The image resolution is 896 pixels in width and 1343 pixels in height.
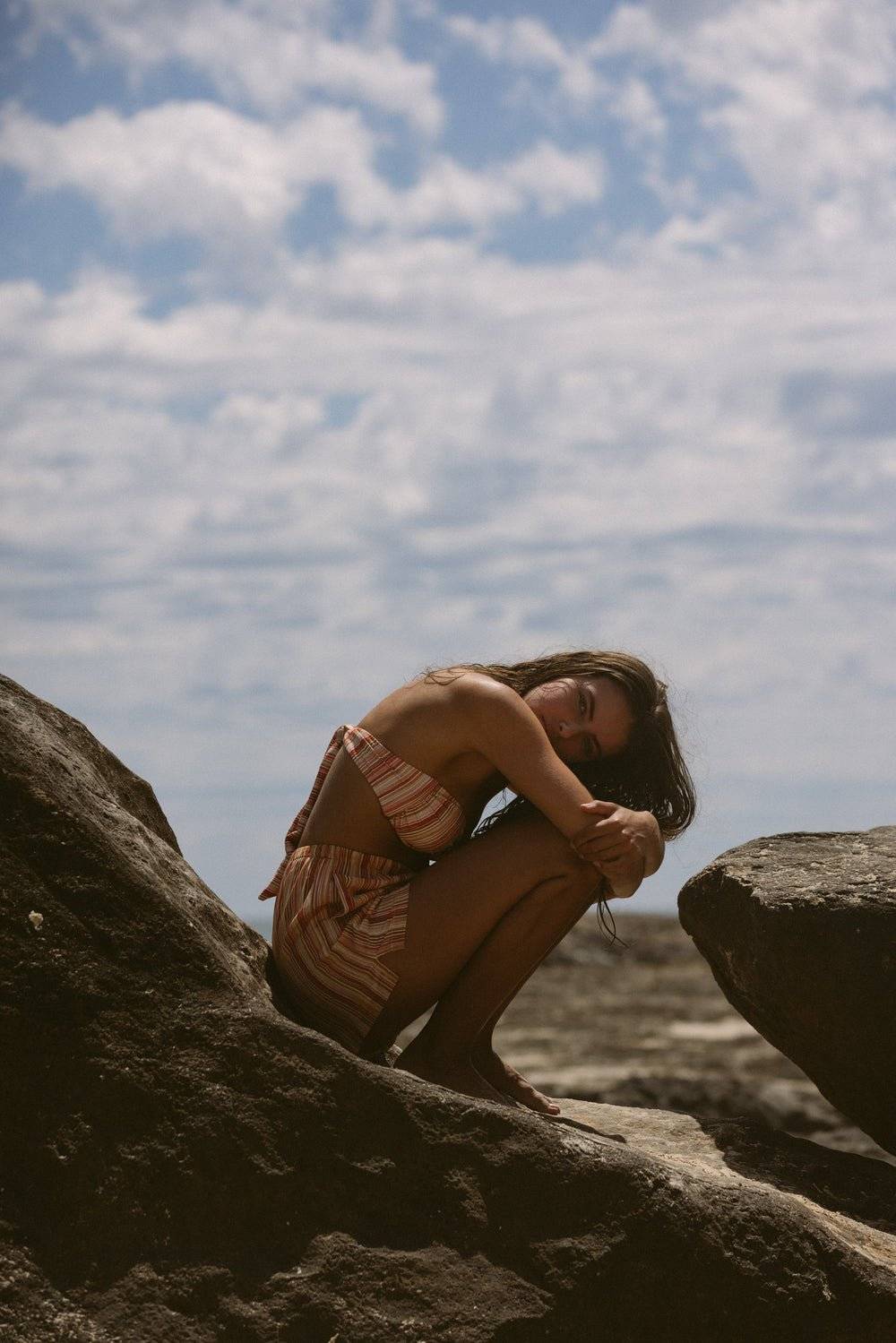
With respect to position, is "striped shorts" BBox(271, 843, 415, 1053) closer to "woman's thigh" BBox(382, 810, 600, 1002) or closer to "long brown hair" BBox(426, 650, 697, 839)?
"woman's thigh" BBox(382, 810, 600, 1002)

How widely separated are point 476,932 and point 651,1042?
48.2ft

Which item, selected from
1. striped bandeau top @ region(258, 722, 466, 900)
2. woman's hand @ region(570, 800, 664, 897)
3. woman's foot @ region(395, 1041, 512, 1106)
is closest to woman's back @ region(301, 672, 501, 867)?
striped bandeau top @ region(258, 722, 466, 900)

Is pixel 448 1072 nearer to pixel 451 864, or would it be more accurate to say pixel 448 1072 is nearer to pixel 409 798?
pixel 451 864

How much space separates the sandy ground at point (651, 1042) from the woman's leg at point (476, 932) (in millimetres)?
5473

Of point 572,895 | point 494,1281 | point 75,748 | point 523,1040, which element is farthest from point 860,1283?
point 523,1040

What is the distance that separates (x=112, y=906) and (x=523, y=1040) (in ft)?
50.1

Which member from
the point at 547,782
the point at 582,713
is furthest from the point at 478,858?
the point at 582,713

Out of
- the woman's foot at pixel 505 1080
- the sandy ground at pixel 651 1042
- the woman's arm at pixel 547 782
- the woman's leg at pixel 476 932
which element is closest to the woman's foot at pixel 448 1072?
the woman's leg at pixel 476 932

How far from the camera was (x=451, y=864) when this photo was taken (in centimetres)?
399

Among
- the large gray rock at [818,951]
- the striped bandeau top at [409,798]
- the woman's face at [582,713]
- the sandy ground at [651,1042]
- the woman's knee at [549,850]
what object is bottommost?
the sandy ground at [651,1042]

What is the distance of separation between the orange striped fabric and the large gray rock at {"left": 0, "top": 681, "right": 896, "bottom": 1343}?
64cm

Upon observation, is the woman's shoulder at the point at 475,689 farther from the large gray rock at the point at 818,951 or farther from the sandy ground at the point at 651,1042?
the sandy ground at the point at 651,1042

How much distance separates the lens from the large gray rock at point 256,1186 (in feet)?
9.59

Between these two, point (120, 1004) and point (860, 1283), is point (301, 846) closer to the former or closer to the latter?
point (120, 1004)
